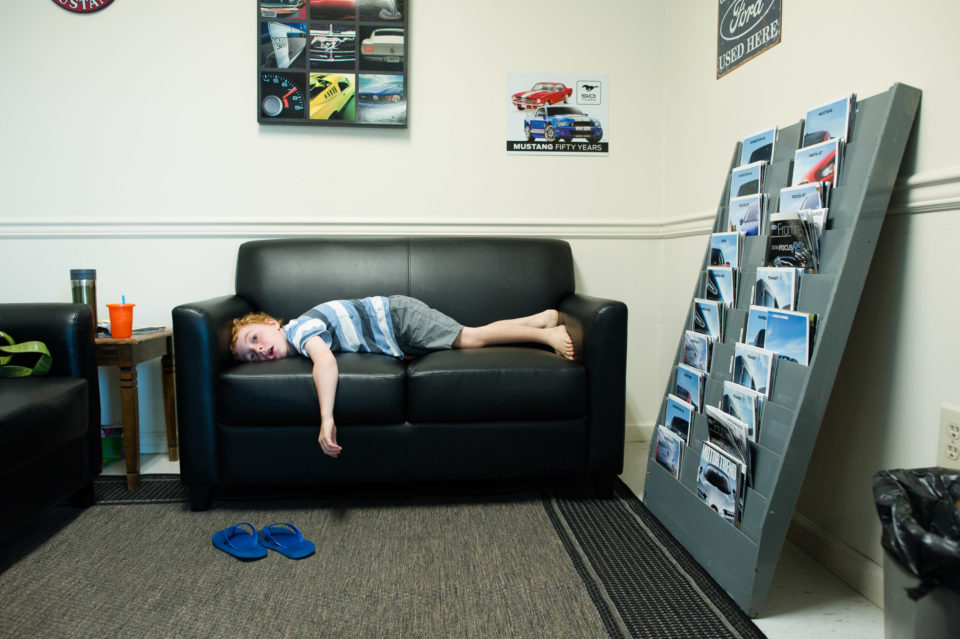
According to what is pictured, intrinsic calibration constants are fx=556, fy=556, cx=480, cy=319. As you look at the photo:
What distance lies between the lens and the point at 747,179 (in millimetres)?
1544

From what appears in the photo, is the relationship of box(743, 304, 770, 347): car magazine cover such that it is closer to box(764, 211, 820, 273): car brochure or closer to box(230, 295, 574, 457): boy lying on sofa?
box(764, 211, 820, 273): car brochure

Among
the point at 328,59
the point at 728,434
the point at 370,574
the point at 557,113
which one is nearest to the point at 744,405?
the point at 728,434

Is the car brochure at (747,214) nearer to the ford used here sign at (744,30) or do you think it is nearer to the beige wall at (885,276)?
the beige wall at (885,276)

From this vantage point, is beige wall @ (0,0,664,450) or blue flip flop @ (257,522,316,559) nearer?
blue flip flop @ (257,522,316,559)

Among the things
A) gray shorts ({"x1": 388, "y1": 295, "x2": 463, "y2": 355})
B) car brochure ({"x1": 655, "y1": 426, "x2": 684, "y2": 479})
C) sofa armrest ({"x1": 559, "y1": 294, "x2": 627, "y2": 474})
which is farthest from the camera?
gray shorts ({"x1": 388, "y1": 295, "x2": 463, "y2": 355})

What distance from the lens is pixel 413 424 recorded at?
65.8 inches

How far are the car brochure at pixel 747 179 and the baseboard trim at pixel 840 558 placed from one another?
0.91m

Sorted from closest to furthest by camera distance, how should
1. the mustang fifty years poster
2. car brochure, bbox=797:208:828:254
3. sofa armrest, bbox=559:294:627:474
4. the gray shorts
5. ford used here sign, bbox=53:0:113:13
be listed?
car brochure, bbox=797:208:828:254 < sofa armrest, bbox=559:294:627:474 < the gray shorts < ford used here sign, bbox=53:0:113:13 < the mustang fifty years poster

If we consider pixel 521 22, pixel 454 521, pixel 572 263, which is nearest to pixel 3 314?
pixel 454 521

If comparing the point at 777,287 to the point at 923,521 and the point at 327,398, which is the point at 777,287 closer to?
the point at 923,521

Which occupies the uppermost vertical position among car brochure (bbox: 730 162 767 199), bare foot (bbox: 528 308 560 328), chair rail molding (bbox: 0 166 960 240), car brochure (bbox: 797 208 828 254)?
car brochure (bbox: 730 162 767 199)

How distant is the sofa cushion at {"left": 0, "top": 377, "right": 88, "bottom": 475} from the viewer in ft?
4.24

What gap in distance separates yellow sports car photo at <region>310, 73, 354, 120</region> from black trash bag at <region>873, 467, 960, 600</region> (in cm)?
218

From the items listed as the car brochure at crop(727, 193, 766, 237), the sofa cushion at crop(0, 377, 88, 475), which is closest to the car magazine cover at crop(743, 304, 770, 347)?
the car brochure at crop(727, 193, 766, 237)
